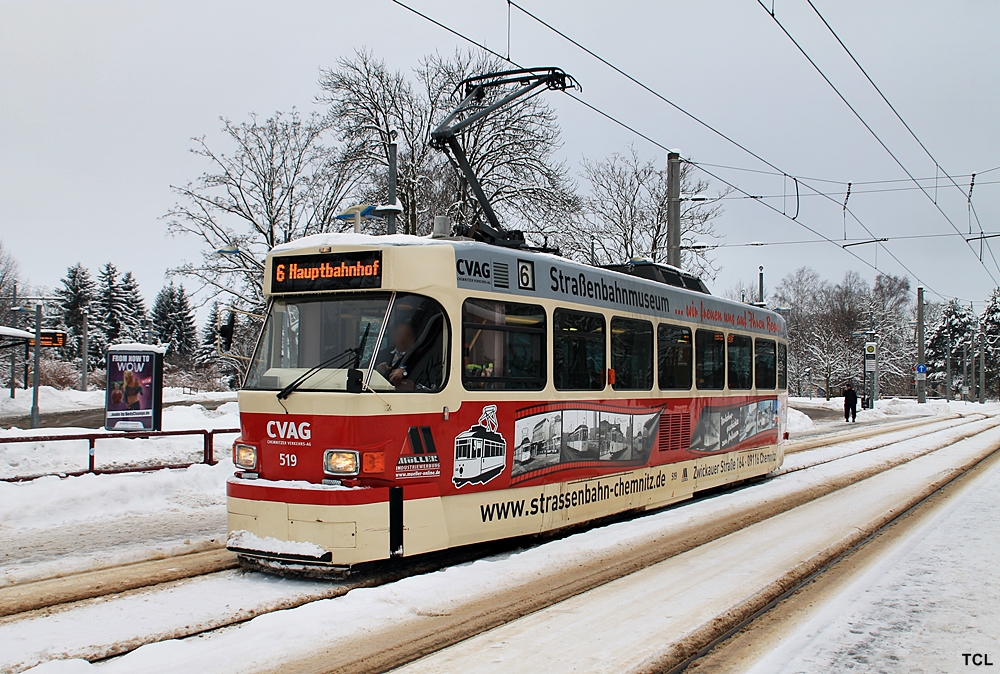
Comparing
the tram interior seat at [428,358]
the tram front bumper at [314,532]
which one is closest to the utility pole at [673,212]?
the tram interior seat at [428,358]

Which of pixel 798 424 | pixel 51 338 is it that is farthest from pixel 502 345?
pixel 51 338

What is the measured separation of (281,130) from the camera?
92.0ft

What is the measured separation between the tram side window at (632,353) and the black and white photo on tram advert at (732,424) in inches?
76.9

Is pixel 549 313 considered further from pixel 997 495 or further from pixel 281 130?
pixel 281 130

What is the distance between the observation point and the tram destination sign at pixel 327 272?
7.37 metres

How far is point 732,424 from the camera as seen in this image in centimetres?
1346

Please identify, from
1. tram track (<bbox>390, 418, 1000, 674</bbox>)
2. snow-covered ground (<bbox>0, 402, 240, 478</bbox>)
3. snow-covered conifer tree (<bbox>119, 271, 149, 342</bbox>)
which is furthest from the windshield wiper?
snow-covered conifer tree (<bbox>119, 271, 149, 342</bbox>)

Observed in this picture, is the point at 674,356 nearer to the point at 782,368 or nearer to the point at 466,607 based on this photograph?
the point at 782,368

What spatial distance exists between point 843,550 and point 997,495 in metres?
5.69

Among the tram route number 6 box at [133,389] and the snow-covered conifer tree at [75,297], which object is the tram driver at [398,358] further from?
the snow-covered conifer tree at [75,297]

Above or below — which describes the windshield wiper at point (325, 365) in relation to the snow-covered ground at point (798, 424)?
above

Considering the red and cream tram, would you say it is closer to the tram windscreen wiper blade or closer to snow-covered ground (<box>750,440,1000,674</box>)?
the tram windscreen wiper blade

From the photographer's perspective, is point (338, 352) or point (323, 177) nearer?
point (338, 352)

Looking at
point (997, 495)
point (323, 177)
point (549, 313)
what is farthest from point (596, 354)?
point (323, 177)
